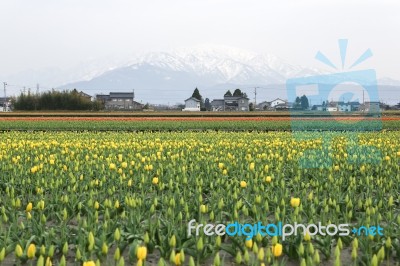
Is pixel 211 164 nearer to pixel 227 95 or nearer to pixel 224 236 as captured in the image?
pixel 224 236

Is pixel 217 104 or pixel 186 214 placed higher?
pixel 217 104

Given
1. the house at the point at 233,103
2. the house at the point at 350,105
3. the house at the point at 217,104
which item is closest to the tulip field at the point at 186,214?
the house at the point at 350,105

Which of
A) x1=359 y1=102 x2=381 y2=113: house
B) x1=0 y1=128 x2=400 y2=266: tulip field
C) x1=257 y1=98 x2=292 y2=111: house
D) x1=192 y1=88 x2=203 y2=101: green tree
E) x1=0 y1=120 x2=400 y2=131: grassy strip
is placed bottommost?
x1=0 y1=128 x2=400 y2=266: tulip field

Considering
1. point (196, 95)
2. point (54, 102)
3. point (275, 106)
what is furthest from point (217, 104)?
point (54, 102)

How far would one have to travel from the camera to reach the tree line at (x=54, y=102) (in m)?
67.8

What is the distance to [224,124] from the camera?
28.2 m

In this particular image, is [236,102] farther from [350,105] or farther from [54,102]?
[350,105]

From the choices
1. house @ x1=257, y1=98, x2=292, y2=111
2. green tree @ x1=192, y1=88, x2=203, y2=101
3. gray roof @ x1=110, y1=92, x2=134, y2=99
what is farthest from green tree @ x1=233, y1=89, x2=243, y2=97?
gray roof @ x1=110, y1=92, x2=134, y2=99

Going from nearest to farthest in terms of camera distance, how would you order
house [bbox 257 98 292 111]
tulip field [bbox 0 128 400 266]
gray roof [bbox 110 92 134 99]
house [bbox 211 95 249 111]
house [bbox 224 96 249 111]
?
tulip field [bbox 0 128 400 266] < house [bbox 257 98 292 111] < house [bbox 211 95 249 111] < house [bbox 224 96 249 111] < gray roof [bbox 110 92 134 99]

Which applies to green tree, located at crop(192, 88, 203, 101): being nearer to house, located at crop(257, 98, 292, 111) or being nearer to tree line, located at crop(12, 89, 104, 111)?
house, located at crop(257, 98, 292, 111)

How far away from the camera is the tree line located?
67812 mm

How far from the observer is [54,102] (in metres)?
68.6

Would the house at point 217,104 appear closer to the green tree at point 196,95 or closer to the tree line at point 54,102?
the green tree at point 196,95

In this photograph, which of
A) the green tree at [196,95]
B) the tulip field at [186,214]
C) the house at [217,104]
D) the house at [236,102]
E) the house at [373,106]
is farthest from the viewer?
the house at [217,104]
